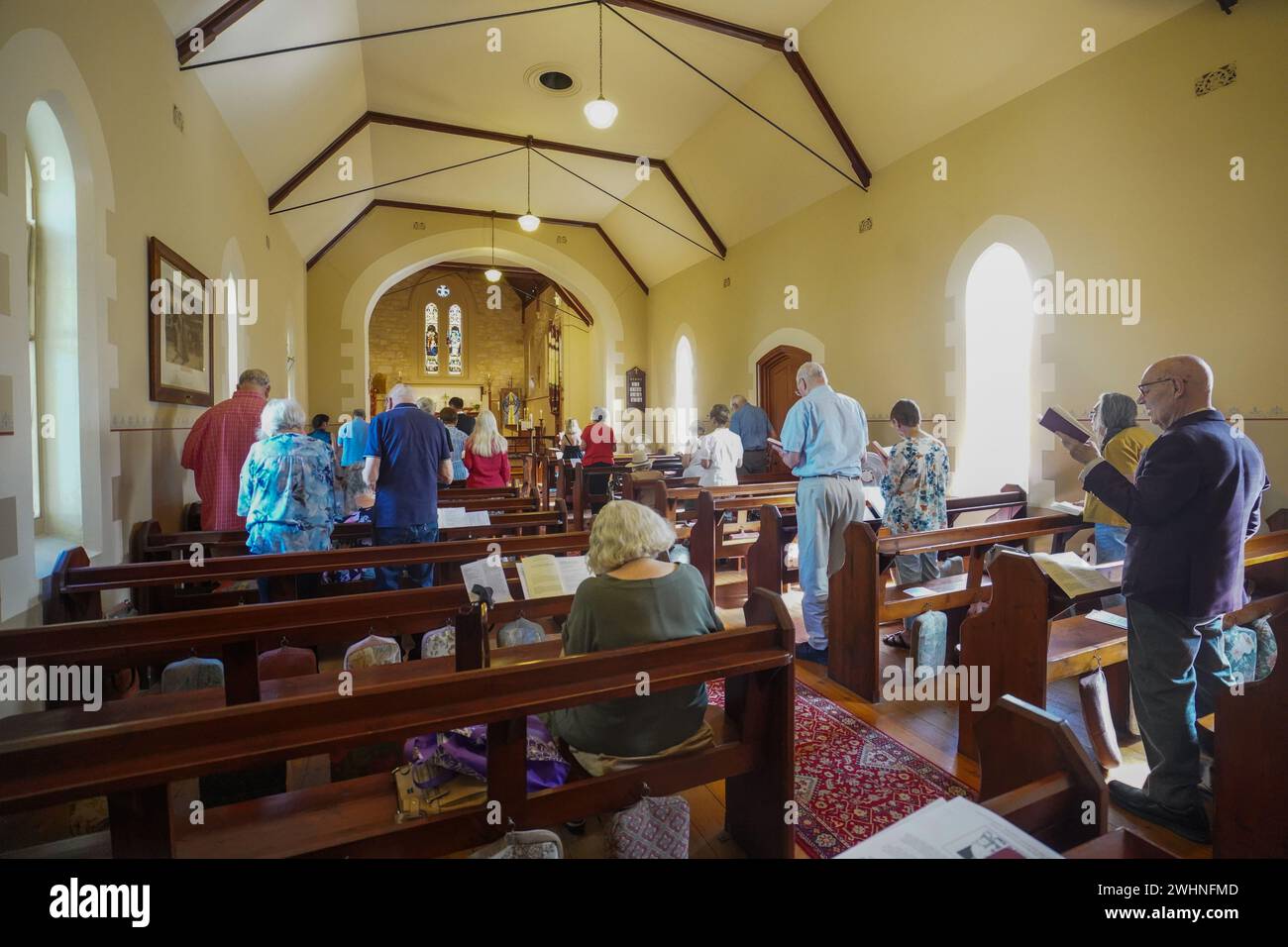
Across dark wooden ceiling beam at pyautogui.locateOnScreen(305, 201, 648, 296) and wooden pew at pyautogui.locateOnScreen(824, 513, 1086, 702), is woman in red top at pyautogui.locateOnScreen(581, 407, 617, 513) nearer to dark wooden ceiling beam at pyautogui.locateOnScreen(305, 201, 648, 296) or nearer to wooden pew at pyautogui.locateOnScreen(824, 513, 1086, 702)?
wooden pew at pyautogui.locateOnScreen(824, 513, 1086, 702)

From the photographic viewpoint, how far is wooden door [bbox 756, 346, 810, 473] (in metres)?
8.88

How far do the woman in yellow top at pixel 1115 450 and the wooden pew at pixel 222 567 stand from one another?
2661 mm

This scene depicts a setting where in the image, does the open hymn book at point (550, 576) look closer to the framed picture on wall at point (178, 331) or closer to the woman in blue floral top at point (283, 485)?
the woman in blue floral top at point (283, 485)

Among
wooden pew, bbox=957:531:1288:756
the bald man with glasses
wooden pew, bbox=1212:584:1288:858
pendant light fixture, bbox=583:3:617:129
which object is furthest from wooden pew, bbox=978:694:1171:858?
pendant light fixture, bbox=583:3:617:129

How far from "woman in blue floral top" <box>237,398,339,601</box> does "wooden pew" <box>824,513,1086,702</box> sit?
107 inches

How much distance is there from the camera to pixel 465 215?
11.1 meters

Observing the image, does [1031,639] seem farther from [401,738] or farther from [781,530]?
[401,738]

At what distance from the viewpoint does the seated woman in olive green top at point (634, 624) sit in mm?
1833

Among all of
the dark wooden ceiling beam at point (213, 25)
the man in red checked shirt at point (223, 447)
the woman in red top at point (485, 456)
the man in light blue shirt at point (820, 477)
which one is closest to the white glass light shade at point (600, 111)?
the dark wooden ceiling beam at point (213, 25)

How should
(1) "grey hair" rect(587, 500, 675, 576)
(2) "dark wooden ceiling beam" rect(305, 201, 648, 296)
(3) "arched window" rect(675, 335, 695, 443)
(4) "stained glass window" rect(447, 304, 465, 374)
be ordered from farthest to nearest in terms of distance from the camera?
1. (4) "stained glass window" rect(447, 304, 465, 374)
2. (3) "arched window" rect(675, 335, 695, 443)
3. (2) "dark wooden ceiling beam" rect(305, 201, 648, 296)
4. (1) "grey hair" rect(587, 500, 675, 576)

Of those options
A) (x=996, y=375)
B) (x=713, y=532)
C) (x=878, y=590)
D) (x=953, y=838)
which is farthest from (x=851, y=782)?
(x=996, y=375)

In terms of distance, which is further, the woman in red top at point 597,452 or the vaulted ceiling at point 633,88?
the woman in red top at point 597,452

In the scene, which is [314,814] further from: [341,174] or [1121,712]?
[341,174]
